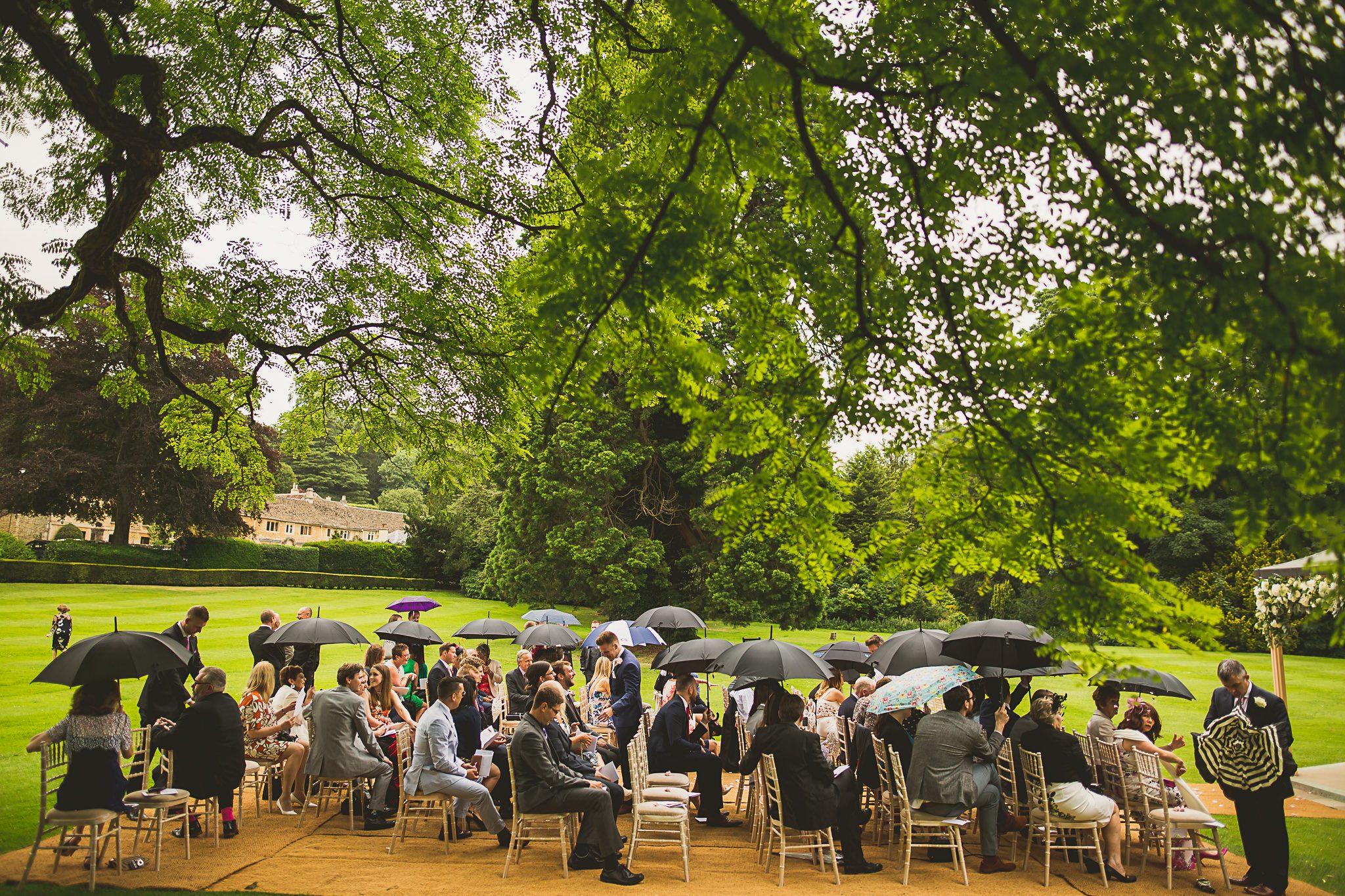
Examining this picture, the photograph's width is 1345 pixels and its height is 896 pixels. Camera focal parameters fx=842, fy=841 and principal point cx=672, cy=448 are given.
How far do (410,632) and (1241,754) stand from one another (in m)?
12.0

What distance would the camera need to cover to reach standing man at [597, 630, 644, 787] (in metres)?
10.7

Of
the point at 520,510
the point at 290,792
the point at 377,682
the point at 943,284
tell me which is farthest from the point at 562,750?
the point at 520,510

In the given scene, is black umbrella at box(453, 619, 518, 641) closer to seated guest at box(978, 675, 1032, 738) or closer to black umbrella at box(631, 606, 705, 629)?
black umbrella at box(631, 606, 705, 629)

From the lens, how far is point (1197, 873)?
8.70m

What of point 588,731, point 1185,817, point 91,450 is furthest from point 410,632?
point 91,450

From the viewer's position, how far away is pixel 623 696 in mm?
10773

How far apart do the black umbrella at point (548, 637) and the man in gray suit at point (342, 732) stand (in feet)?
18.2

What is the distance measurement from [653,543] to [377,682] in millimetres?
17270

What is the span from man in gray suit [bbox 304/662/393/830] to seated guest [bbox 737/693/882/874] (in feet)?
14.4

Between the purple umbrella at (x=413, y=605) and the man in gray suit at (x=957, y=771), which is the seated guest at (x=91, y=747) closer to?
the man in gray suit at (x=957, y=771)

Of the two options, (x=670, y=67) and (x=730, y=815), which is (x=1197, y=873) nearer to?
(x=730, y=815)

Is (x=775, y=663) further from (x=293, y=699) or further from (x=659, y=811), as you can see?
(x=293, y=699)

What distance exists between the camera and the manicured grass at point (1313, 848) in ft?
28.7

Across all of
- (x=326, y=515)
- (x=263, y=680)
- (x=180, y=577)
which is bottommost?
(x=180, y=577)
